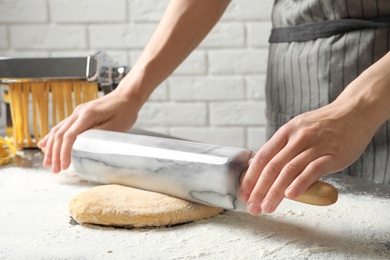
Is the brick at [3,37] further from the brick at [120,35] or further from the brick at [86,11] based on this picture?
the brick at [120,35]

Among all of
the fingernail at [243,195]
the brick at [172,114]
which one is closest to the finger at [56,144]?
the fingernail at [243,195]

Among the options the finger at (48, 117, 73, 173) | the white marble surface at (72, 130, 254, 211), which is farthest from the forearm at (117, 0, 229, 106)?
the white marble surface at (72, 130, 254, 211)

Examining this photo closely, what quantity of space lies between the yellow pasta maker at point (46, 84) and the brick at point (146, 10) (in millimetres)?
551

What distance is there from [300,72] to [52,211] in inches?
19.9

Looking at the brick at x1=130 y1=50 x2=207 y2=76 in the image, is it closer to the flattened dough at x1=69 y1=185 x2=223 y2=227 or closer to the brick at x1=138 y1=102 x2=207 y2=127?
the brick at x1=138 y1=102 x2=207 y2=127

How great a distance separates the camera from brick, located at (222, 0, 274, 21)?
1.64m

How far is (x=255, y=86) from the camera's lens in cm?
167

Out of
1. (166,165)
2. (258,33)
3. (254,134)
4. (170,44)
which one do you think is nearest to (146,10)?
(258,33)

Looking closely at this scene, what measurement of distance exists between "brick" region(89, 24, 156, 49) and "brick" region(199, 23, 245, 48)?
0.17m

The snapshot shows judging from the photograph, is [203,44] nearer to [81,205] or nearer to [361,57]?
[361,57]

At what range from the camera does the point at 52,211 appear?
710mm

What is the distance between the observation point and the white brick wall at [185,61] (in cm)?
166

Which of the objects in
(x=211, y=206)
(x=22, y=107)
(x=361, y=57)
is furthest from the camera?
(x=22, y=107)

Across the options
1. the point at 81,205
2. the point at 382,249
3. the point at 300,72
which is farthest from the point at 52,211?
the point at 300,72
